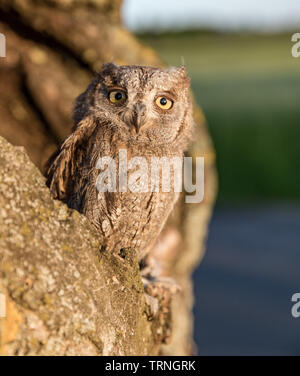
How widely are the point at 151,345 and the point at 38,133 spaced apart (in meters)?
3.63

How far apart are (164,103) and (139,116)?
0.93 feet

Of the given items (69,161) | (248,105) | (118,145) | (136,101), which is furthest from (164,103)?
(248,105)

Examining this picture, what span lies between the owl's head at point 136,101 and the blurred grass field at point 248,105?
64 cm

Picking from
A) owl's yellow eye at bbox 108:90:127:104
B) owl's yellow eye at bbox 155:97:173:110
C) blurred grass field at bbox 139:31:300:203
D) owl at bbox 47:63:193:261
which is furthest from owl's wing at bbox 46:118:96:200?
blurred grass field at bbox 139:31:300:203

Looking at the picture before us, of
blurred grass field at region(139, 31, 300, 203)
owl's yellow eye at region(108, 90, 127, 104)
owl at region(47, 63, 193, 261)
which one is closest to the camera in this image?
owl at region(47, 63, 193, 261)

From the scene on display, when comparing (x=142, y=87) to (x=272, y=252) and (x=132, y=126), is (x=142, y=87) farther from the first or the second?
(x=272, y=252)

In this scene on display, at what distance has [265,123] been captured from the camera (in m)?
22.4

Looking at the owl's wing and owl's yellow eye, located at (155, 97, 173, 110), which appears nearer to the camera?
the owl's wing

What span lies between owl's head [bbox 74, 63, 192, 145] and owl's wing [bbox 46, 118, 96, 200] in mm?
69

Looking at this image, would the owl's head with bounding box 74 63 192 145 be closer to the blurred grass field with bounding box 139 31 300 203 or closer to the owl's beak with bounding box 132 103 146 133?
the owl's beak with bounding box 132 103 146 133

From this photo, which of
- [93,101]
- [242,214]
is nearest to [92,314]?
[93,101]

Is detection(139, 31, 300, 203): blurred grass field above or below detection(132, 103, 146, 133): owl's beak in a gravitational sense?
above

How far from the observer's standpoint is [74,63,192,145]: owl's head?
9.32 feet

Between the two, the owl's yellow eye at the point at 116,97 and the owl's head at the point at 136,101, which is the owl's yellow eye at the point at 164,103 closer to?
the owl's head at the point at 136,101
